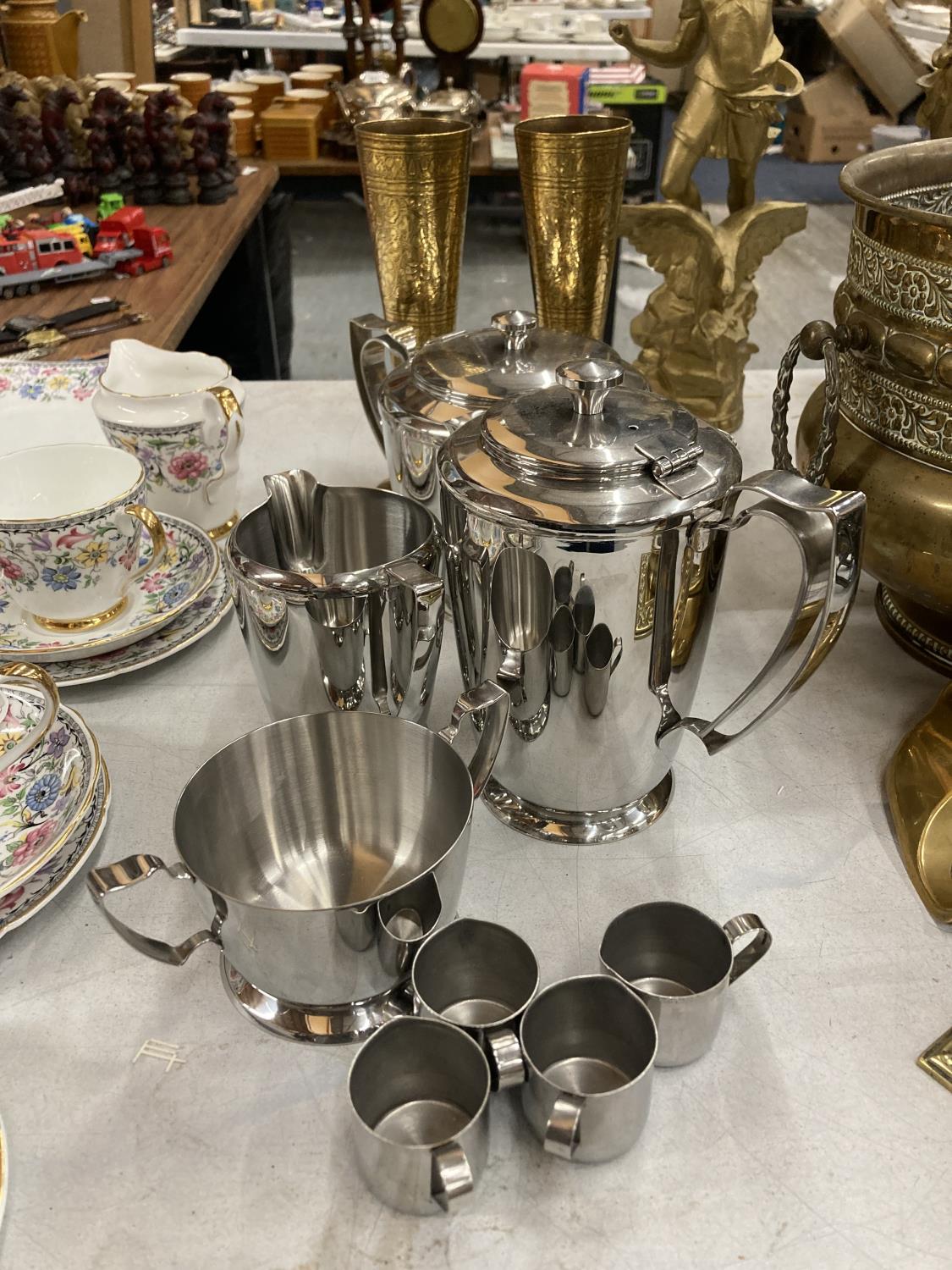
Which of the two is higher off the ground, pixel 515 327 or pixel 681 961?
pixel 515 327

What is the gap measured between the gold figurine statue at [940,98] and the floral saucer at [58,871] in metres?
0.64

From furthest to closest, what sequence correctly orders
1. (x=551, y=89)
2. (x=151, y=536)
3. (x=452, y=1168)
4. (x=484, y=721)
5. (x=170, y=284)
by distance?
(x=551, y=89) → (x=170, y=284) → (x=151, y=536) → (x=484, y=721) → (x=452, y=1168)

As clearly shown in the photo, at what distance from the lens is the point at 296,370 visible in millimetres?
2387

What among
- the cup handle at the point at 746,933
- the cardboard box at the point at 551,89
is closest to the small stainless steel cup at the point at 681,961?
the cup handle at the point at 746,933

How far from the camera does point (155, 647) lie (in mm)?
611

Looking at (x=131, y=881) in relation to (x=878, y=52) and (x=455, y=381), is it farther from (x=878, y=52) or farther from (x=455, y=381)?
(x=878, y=52)

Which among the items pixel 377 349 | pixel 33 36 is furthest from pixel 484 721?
pixel 33 36

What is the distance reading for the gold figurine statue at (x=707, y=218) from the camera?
0.67 meters

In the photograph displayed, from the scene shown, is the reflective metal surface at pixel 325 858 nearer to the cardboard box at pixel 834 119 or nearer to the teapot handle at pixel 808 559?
the teapot handle at pixel 808 559

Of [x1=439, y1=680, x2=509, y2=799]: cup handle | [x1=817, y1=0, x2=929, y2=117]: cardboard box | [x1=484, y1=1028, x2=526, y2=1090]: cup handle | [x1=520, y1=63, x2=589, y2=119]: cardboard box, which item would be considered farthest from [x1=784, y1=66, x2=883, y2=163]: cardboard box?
[x1=484, y1=1028, x2=526, y2=1090]: cup handle

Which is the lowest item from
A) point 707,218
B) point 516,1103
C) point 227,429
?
point 516,1103

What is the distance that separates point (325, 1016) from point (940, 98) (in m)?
0.67

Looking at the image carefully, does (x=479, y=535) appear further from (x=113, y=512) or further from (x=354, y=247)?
(x=354, y=247)

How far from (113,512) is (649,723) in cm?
31
